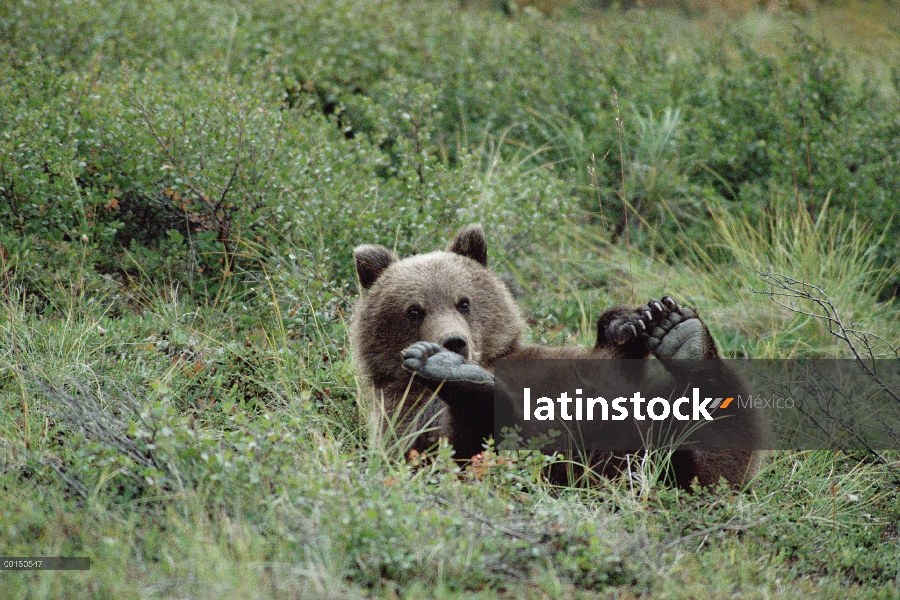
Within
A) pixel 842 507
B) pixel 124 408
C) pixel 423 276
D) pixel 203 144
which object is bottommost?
pixel 842 507

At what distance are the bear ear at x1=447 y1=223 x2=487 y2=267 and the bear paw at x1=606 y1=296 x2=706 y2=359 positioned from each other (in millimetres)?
1072

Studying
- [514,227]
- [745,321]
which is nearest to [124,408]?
[514,227]

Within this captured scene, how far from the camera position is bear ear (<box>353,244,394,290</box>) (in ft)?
15.5

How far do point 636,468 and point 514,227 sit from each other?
8.22ft

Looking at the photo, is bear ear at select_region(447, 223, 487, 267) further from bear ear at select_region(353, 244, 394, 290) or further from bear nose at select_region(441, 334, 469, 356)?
bear nose at select_region(441, 334, 469, 356)

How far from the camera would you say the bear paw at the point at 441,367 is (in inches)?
140

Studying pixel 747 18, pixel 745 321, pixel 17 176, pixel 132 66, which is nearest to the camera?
pixel 17 176

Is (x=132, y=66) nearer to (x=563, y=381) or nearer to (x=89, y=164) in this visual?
(x=89, y=164)

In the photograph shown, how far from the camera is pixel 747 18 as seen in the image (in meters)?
12.8

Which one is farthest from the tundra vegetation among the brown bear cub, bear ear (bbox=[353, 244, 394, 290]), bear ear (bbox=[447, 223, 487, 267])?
bear ear (bbox=[447, 223, 487, 267])

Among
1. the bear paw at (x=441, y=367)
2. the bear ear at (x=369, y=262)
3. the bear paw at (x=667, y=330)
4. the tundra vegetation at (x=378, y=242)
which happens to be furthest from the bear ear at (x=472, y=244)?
the bear paw at (x=441, y=367)

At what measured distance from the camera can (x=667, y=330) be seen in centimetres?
398

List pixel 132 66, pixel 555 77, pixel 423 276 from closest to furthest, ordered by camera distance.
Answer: pixel 423 276
pixel 132 66
pixel 555 77

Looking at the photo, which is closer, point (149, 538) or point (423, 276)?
point (149, 538)
